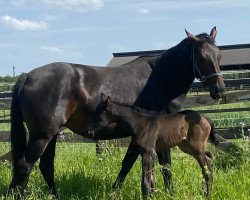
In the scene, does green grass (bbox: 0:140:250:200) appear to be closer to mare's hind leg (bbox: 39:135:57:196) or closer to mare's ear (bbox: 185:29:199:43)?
mare's hind leg (bbox: 39:135:57:196)

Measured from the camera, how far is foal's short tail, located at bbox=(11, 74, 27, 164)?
6.70m

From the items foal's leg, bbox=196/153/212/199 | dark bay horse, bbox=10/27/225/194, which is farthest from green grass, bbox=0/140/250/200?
dark bay horse, bbox=10/27/225/194

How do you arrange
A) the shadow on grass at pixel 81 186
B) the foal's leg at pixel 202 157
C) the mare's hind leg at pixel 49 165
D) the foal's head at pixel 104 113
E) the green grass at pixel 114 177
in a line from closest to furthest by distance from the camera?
1. the green grass at pixel 114 177
2. the foal's leg at pixel 202 157
3. the foal's head at pixel 104 113
4. the shadow on grass at pixel 81 186
5. the mare's hind leg at pixel 49 165

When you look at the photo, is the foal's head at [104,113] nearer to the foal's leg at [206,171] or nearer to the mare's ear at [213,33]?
the foal's leg at [206,171]

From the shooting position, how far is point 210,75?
247 inches

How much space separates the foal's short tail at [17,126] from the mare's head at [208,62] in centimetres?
232

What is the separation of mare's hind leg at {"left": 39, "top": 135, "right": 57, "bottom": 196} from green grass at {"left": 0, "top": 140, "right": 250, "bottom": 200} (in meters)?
0.13

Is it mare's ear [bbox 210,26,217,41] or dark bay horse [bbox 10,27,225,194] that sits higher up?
mare's ear [bbox 210,26,217,41]

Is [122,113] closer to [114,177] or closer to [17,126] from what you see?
[114,177]

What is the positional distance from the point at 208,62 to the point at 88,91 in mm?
1645

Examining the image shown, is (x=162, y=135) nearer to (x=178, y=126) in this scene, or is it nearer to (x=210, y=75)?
(x=178, y=126)

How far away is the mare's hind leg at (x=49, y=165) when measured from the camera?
6.95 metres

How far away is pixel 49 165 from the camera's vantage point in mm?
7031

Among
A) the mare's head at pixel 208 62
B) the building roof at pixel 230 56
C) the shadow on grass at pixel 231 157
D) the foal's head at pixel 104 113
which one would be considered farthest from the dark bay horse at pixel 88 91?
the building roof at pixel 230 56
